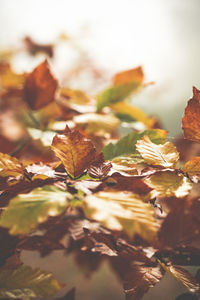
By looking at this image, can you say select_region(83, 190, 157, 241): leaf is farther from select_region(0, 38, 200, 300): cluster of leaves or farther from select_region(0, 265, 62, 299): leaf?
select_region(0, 265, 62, 299): leaf

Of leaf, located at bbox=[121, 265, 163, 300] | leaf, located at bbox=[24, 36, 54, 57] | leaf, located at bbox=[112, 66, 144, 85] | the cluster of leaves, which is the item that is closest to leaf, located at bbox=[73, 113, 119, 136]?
the cluster of leaves

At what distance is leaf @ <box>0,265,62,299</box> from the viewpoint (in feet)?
1.08

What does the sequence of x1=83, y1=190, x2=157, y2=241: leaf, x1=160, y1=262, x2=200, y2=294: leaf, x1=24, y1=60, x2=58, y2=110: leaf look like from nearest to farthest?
x1=83, y1=190, x2=157, y2=241: leaf
x1=160, y1=262, x2=200, y2=294: leaf
x1=24, y1=60, x2=58, y2=110: leaf

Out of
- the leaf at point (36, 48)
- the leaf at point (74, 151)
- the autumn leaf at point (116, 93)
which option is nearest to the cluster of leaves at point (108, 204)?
the leaf at point (74, 151)

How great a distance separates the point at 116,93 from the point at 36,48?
1238 mm

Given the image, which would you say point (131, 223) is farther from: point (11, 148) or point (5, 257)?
point (11, 148)

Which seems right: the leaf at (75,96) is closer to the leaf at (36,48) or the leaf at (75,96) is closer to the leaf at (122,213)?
the leaf at (122,213)

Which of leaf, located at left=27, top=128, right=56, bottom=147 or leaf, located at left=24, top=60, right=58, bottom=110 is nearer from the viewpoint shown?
leaf, located at left=27, top=128, right=56, bottom=147

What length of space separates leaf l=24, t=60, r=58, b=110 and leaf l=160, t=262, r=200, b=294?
55cm

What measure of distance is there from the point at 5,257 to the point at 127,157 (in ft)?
0.89

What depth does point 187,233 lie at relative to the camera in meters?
0.48

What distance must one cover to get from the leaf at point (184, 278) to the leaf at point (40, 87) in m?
0.55

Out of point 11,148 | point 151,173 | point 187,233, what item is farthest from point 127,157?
point 11,148

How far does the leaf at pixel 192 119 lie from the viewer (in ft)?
1.34
